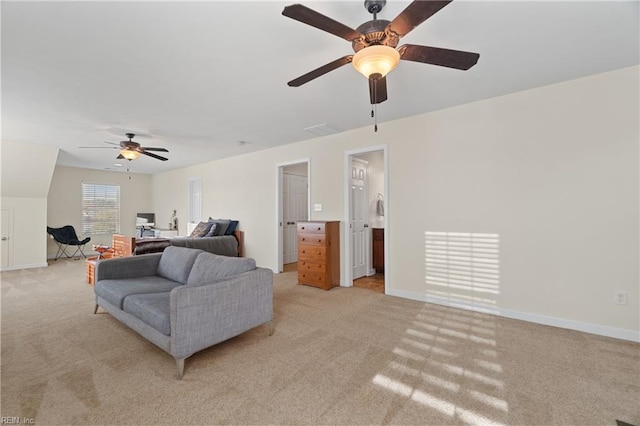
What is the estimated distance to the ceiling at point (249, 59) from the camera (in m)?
1.90

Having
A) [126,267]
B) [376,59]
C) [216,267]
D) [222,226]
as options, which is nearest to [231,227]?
[222,226]

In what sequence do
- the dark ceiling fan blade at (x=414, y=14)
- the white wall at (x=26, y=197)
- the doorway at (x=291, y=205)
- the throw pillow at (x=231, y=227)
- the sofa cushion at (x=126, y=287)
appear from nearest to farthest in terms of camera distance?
the dark ceiling fan blade at (x=414, y=14)
the sofa cushion at (x=126, y=287)
the white wall at (x=26, y=197)
the throw pillow at (x=231, y=227)
the doorway at (x=291, y=205)

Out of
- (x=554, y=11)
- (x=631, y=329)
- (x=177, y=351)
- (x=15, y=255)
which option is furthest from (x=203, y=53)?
(x=15, y=255)

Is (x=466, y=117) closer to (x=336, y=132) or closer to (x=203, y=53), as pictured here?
(x=336, y=132)

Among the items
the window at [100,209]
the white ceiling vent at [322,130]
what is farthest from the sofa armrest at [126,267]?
the window at [100,209]

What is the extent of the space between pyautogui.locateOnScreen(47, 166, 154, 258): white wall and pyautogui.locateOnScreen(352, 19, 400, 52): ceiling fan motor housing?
9.01 meters

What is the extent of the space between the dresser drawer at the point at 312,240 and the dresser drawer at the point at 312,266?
281 millimetres

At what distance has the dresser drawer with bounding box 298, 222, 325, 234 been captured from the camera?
441 centimetres

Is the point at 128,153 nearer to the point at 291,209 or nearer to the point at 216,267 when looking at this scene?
the point at 216,267

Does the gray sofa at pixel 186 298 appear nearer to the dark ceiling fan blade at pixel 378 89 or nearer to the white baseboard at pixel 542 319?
the dark ceiling fan blade at pixel 378 89

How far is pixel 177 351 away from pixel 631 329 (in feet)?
13.0

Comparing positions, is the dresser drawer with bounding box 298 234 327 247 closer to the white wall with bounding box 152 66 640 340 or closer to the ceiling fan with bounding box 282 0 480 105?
the white wall with bounding box 152 66 640 340

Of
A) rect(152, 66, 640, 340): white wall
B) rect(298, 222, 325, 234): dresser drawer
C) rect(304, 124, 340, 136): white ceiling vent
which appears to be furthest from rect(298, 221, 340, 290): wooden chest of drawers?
rect(304, 124, 340, 136): white ceiling vent

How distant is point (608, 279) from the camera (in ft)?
8.93
